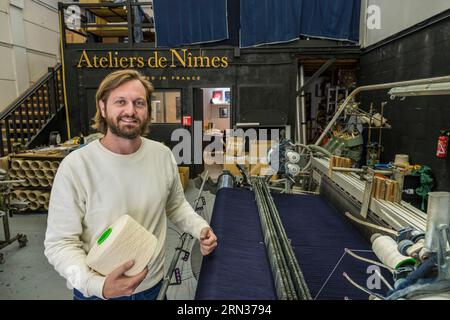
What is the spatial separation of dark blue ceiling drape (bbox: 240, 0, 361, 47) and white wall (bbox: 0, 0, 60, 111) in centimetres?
537

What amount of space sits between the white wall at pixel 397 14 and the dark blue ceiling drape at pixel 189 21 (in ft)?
9.37

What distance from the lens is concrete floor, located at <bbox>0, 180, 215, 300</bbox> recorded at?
8.45 ft

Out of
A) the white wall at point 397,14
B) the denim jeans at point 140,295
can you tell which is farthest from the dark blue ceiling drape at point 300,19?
the denim jeans at point 140,295

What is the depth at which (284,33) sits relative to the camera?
621cm

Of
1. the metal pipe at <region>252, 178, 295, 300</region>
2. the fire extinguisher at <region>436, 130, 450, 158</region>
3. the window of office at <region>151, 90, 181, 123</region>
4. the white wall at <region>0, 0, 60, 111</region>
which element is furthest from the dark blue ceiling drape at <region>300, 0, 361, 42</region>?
the white wall at <region>0, 0, 60, 111</region>

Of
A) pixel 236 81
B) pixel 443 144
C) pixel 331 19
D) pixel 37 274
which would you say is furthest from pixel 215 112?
pixel 37 274

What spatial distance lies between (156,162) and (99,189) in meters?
0.27

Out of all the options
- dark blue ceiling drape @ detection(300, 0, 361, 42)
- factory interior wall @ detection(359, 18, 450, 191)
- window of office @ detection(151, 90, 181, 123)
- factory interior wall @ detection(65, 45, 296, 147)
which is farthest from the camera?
window of office @ detection(151, 90, 181, 123)

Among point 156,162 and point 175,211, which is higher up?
point 156,162

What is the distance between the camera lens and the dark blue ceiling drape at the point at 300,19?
19.7 ft

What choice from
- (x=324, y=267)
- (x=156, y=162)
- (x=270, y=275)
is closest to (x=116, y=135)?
(x=156, y=162)

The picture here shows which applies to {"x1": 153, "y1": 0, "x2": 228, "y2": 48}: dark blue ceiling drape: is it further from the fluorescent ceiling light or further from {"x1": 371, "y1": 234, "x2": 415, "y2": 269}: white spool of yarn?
{"x1": 371, "y1": 234, "x2": 415, "y2": 269}: white spool of yarn

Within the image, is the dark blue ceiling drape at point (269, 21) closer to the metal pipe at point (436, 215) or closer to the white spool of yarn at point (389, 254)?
the white spool of yarn at point (389, 254)
